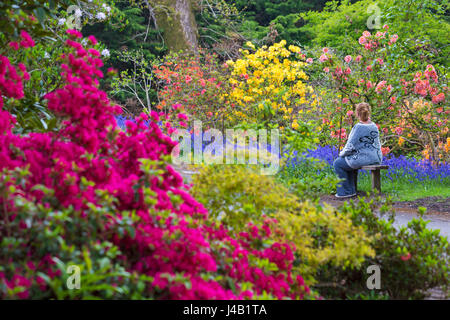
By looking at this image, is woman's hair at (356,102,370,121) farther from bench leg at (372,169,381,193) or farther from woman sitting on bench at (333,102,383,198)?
bench leg at (372,169,381,193)

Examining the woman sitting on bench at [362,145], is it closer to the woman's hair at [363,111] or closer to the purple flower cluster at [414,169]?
the woman's hair at [363,111]

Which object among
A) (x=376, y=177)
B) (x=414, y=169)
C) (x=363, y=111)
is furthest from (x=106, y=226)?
(x=414, y=169)

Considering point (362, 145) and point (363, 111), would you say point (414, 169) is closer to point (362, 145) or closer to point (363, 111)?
point (362, 145)

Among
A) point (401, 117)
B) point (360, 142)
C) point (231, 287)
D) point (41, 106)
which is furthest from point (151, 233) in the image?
point (401, 117)

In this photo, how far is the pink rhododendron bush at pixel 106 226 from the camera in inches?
74.9

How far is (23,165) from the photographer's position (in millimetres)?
2281

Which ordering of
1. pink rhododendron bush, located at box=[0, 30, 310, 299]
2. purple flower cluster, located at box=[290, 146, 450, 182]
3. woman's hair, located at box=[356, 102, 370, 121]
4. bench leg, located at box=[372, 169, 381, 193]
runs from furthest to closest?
purple flower cluster, located at box=[290, 146, 450, 182]
bench leg, located at box=[372, 169, 381, 193]
woman's hair, located at box=[356, 102, 370, 121]
pink rhododendron bush, located at box=[0, 30, 310, 299]

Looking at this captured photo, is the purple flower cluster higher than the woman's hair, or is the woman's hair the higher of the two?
the woman's hair

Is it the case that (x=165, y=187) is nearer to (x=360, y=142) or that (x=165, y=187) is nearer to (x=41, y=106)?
(x=41, y=106)

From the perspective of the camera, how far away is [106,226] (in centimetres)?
209

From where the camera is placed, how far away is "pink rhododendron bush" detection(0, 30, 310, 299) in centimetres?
190

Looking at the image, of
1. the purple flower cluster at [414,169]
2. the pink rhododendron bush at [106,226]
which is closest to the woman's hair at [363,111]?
the purple flower cluster at [414,169]

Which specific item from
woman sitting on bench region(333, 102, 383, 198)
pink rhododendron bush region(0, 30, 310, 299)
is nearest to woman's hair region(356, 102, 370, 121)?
woman sitting on bench region(333, 102, 383, 198)

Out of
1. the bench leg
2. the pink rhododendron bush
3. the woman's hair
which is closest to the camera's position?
the pink rhododendron bush
